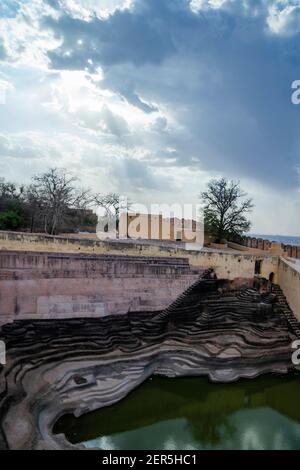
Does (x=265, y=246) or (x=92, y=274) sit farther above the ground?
(x=265, y=246)

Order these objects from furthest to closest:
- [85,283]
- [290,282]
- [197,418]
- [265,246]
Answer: [265,246] < [290,282] < [85,283] < [197,418]

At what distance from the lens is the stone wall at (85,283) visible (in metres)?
8.43

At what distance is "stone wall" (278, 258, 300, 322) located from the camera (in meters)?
10.4

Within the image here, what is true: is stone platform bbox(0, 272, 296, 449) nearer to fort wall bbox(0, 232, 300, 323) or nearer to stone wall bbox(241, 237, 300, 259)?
fort wall bbox(0, 232, 300, 323)

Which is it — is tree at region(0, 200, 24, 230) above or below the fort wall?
above

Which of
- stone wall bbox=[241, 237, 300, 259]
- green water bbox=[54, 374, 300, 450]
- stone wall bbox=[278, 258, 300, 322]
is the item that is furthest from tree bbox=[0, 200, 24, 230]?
stone wall bbox=[278, 258, 300, 322]

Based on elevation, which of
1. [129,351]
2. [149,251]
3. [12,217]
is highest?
[12,217]

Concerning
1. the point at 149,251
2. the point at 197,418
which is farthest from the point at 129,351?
the point at 149,251

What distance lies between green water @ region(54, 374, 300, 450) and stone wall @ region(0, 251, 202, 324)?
238cm

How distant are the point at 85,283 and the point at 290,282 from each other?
6.34m

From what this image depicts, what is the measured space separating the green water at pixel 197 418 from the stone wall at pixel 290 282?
2.49 m

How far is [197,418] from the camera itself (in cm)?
720

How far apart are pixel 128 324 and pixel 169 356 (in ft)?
4.58

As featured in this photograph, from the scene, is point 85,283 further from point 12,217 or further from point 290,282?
point 290,282
